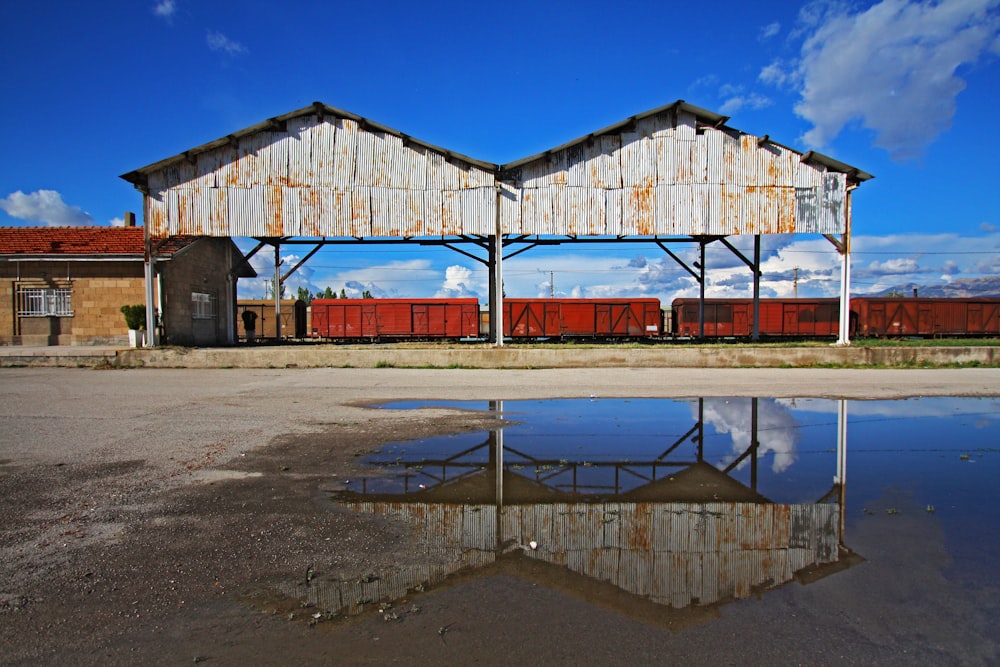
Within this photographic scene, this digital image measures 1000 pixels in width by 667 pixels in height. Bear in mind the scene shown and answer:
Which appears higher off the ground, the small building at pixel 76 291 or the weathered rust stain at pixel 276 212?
the weathered rust stain at pixel 276 212

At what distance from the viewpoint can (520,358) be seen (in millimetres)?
17406

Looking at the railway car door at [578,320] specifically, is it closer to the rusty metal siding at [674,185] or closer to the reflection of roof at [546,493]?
the rusty metal siding at [674,185]

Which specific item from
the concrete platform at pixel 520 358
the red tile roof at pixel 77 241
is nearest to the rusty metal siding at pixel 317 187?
the red tile roof at pixel 77 241

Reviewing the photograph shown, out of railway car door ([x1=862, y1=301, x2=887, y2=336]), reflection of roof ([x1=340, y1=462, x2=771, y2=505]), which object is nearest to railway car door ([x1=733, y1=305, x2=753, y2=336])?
railway car door ([x1=862, y1=301, x2=887, y2=336])

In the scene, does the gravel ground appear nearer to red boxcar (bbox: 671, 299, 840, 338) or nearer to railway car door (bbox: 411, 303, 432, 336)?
railway car door (bbox: 411, 303, 432, 336)

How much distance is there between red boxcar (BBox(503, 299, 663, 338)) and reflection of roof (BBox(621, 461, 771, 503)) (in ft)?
80.8

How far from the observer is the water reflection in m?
3.68

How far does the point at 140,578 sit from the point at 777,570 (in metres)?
3.92

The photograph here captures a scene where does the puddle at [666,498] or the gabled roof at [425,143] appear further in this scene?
the gabled roof at [425,143]

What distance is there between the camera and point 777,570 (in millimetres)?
3762

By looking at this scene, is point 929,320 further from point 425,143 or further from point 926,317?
point 425,143

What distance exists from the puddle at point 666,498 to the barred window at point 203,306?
712 inches

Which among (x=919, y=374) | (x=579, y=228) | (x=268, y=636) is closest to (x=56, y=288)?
(x=579, y=228)

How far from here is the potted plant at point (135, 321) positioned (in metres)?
19.7
